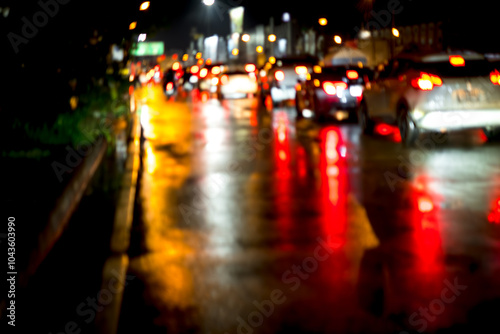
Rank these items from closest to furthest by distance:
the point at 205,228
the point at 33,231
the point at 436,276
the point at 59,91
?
1. the point at 436,276
2. the point at 33,231
3. the point at 205,228
4. the point at 59,91

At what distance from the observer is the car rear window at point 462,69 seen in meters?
13.9

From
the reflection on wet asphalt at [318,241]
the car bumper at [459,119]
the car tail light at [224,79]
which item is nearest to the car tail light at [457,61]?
the car bumper at [459,119]

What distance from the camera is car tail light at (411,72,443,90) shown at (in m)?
13.9

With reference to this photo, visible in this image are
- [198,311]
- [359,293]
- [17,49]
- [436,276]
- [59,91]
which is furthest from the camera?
[59,91]

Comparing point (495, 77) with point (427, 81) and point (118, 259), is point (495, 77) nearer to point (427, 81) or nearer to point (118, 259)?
point (427, 81)

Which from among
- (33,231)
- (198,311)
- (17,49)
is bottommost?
(198,311)

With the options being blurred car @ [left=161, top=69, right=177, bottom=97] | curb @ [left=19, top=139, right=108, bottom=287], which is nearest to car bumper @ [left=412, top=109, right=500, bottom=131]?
curb @ [left=19, top=139, right=108, bottom=287]

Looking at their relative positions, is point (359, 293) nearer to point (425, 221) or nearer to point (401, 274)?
point (401, 274)

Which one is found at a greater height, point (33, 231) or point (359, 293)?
point (33, 231)

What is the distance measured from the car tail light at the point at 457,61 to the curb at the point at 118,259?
5.94 meters

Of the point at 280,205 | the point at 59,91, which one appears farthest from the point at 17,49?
the point at 280,205

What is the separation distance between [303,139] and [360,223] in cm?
842

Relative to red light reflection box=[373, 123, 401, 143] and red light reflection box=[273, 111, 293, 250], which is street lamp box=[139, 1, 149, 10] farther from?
red light reflection box=[373, 123, 401, 143]

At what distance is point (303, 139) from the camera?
16.6 metres
